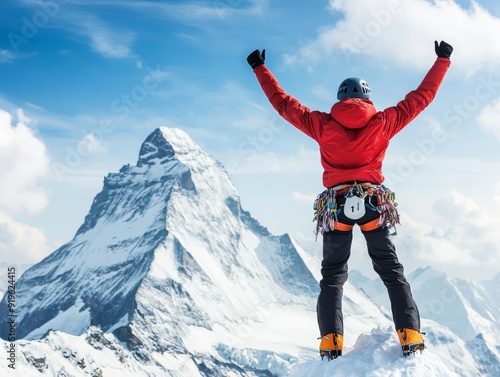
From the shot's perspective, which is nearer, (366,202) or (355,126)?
(355,126)

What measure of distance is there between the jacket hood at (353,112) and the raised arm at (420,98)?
0.34m

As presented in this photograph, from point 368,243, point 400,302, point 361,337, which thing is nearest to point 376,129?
point 368,243

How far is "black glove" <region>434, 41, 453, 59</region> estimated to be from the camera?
1059 centimetres

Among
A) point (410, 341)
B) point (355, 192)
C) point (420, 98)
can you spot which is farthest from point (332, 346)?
point (420, 98)

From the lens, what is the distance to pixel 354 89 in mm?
10211

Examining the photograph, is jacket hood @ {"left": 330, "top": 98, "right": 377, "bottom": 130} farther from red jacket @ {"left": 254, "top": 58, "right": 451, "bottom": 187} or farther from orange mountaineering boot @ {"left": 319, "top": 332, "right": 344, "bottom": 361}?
orange mountaineering boot @ {"left": 319, "top": 332, "right": 344, "bottom": 361}

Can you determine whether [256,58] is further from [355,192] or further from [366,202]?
[366,202]

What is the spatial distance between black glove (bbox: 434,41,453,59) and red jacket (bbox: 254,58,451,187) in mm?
89

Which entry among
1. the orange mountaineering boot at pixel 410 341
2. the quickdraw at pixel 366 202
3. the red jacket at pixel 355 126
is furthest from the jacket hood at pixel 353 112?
the orange mountaineering boot at pixel 410 341

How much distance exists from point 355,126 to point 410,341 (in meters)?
3.43

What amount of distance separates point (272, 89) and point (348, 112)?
1.60m

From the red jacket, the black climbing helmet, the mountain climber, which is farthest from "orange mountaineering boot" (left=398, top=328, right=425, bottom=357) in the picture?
the black climbing helmet

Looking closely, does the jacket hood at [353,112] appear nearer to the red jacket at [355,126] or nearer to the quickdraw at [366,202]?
the red jacket at [355,126]

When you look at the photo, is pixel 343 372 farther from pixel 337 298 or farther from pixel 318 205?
pixel 318 205
